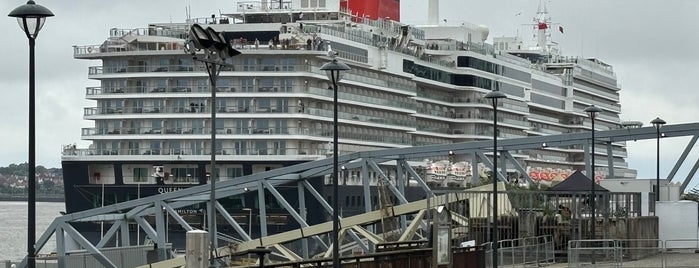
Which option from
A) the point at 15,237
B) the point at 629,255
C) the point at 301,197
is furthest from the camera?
the point at 15,237

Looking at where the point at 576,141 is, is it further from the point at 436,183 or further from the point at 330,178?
the point at 436,183

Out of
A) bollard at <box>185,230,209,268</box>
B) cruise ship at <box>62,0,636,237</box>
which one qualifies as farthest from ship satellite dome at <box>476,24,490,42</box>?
bollard at <box>185,230,209,268</box>

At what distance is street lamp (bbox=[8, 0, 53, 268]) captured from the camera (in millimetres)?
22922

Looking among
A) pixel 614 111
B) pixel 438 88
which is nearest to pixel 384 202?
pixel 438 88

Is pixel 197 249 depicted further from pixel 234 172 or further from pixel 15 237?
pixel 15 237

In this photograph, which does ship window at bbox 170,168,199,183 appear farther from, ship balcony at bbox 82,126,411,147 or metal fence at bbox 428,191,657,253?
metal fence at bbox 428,191,657,253

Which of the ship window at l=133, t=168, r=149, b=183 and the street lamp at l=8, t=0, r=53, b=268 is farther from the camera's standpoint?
the ship window at l=133, t=168, r=149, b=183

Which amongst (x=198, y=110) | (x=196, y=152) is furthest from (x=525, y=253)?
(x=198, y=110)

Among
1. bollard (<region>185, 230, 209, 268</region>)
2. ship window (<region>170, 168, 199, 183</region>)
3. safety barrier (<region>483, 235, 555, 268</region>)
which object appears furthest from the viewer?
ship window (<region>170, 168, 199, 183</region>)

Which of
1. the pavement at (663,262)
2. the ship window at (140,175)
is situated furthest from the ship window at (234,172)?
the pavement at (663,262)

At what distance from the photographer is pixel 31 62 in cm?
2361

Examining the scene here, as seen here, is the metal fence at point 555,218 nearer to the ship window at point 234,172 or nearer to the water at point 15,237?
the ship window at point 234,172

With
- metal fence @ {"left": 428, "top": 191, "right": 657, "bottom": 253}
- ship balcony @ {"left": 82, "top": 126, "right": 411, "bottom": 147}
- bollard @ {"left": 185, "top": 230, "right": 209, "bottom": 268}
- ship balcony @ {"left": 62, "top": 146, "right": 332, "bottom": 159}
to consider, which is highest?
ship balcony @ {"left": 82, "top": 126, "right": 411, "bottom": 147}

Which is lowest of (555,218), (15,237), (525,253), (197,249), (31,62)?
(15,237)
